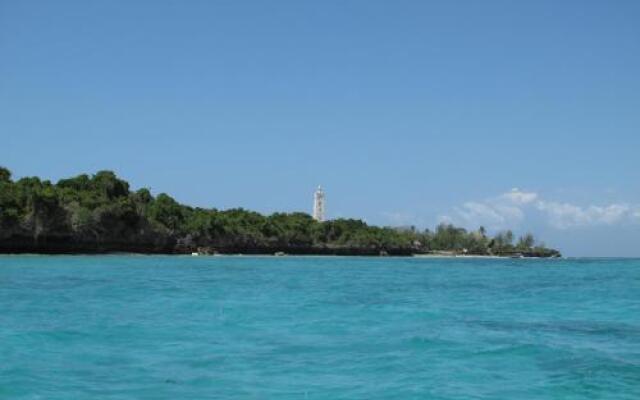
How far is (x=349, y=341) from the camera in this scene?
1766 centimetres

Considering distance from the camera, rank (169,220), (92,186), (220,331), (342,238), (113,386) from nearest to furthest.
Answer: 1. (113,386)
2. (220,331)
3. (92,186)
4. (169,220)
5. (342,238)

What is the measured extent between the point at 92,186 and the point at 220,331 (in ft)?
291

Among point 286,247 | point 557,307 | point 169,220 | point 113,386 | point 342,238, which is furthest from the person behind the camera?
point 342,238

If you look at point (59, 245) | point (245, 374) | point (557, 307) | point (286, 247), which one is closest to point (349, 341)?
point (245, 374)

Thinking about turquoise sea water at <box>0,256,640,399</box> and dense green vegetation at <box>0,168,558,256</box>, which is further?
dense green vegetation at <box>0,168,558,256</box>

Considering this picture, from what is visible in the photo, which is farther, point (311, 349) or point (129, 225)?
point (129, 225)

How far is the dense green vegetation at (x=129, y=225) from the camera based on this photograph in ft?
281

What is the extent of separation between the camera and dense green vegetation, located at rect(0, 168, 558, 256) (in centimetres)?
8556

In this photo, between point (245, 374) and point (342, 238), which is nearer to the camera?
point (245, 374)

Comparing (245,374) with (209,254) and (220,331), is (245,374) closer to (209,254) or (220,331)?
(220,331)

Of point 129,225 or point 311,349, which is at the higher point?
point 129,225

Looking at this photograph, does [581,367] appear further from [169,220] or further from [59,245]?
[169,220]

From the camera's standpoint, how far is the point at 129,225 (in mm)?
101562

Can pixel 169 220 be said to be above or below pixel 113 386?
above
